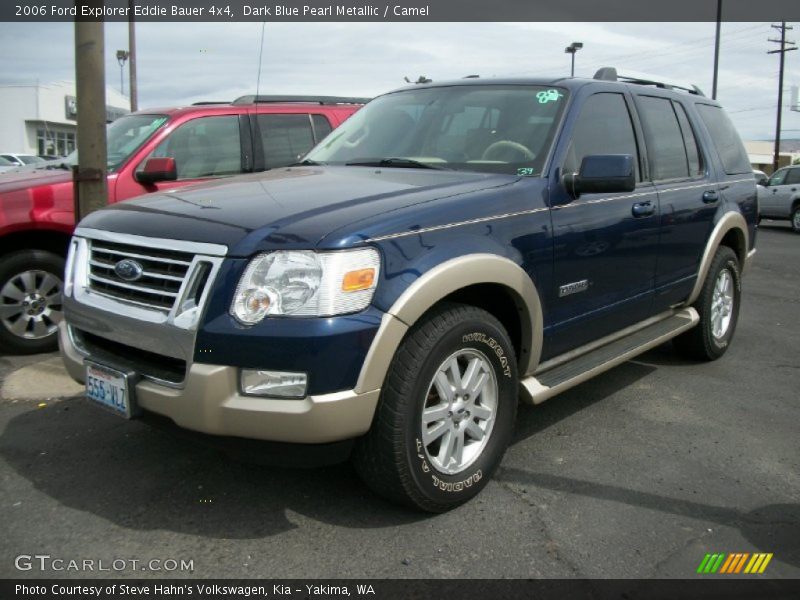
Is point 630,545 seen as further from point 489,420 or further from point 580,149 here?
point 580,149

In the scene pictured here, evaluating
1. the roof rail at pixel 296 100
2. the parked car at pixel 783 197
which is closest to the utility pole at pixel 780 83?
the parked car at pixel 783 197

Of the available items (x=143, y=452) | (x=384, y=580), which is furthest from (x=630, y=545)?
(x=143, y=452)

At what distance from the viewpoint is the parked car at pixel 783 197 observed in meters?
18.6

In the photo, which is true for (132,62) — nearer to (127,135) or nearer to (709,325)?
(127,135)

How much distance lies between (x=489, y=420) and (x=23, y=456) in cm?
239

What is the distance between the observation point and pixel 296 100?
293 inches

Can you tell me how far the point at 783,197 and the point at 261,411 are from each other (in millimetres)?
19606

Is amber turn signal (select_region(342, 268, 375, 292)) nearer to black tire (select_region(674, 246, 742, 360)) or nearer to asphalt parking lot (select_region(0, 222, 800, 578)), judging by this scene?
asphalt parking lot (select_region(0, 222, 800, 578))

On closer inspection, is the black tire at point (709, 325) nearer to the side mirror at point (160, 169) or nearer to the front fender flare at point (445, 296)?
the front fender flare at point (445, 296)

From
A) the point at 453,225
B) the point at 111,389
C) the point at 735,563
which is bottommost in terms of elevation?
the point at 735,563

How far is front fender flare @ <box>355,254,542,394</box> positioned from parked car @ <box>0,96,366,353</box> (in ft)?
10.3

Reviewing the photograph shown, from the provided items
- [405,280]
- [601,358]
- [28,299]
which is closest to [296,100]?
[28,299]

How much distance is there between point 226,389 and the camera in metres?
2.67

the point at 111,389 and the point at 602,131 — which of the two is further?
the point at 602,131
